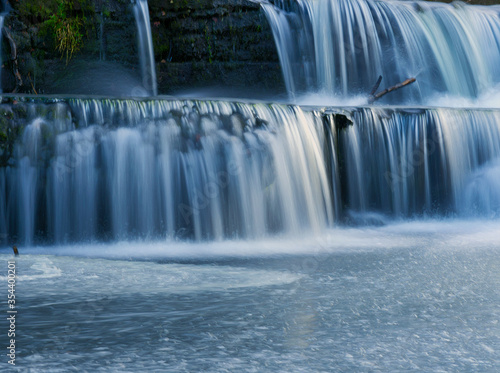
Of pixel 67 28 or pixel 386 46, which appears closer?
pixel 67 28

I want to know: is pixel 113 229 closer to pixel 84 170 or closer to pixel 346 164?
pixel 84 170

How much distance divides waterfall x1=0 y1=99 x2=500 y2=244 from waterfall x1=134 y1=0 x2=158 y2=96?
314cm

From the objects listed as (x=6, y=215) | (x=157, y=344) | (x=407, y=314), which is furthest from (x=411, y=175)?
(x=157, y=344)

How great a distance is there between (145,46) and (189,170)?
3717 mm

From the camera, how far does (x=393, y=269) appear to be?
4367 mm

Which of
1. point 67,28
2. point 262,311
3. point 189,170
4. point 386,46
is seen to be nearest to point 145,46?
point 67,28

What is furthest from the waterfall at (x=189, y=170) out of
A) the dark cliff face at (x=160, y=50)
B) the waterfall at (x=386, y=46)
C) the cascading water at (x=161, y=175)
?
the dark cliff face at (x=160, y=50)

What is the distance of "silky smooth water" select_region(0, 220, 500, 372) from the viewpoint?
251 cm

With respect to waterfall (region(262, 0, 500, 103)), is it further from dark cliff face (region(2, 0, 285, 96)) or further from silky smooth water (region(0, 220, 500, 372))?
silky smooth water (region(0, 220, 500, 372))

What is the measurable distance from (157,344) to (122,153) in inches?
138

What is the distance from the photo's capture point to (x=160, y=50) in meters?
9.62

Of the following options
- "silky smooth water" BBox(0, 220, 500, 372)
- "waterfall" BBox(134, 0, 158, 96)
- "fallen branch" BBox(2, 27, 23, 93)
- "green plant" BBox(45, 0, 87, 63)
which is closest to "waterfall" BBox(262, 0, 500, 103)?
"waterfall" BBox(134, 0, 158, 96)

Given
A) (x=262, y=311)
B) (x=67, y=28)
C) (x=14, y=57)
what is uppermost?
(x=67, y=28)

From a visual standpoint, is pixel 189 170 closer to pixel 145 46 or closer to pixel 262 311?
pixel 262 311
